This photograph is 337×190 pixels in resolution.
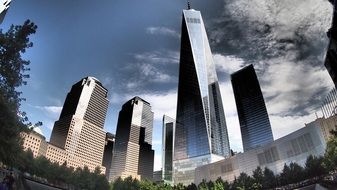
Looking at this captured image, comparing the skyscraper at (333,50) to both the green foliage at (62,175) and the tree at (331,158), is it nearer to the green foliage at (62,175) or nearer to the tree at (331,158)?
the tree at (331,158)

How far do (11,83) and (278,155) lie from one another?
400 feet

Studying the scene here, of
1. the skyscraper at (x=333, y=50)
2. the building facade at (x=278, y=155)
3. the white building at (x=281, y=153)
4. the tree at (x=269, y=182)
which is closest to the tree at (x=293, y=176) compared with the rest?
the tree at (x=269, y=182)

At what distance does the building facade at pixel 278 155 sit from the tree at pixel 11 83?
103 m

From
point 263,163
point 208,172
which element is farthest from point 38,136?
point 263,163

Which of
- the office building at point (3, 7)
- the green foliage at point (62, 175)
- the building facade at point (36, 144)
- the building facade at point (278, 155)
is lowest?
the green foliage at point (62, 175)

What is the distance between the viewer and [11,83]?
26156 millimetres

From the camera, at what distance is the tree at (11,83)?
80.5ft

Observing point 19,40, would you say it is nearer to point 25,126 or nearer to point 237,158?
point 25,126

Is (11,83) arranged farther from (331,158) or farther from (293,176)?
(293,176)

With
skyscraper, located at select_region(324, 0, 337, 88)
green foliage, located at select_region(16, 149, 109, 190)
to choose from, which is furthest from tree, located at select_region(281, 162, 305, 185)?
green foliage, located at select_region(16, 149, 109, 190)

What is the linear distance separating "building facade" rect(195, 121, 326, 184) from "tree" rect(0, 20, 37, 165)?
4051 inches

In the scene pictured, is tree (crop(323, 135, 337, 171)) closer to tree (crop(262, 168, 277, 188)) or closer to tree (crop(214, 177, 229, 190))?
tree (crop(262, 168, 277, 188))

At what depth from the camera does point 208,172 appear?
169000 mm

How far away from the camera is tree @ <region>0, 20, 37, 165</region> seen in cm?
2453
